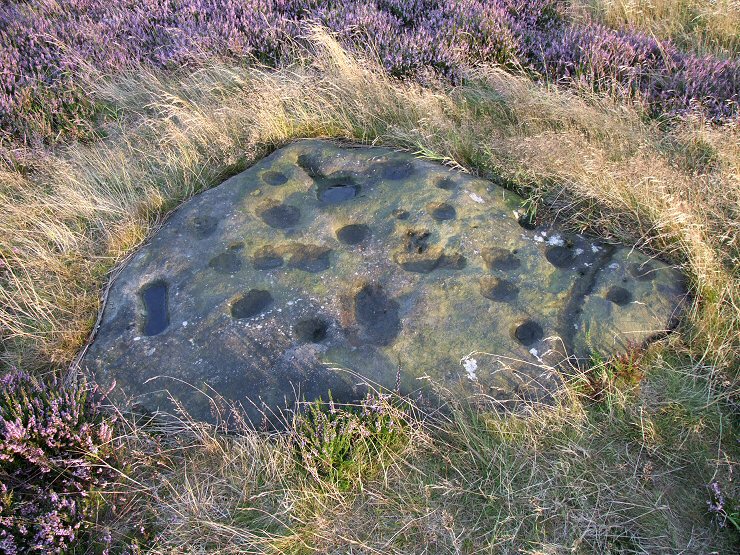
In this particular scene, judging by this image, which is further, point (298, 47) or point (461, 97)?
point (298, 47)

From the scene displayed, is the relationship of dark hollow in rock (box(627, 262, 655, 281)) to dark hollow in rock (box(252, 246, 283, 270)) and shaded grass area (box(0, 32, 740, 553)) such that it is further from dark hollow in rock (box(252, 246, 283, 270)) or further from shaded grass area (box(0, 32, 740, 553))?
dark hollow in rock (box(252, 246, 283, 270))

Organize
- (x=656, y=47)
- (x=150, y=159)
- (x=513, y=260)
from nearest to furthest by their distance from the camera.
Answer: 1. (x=513, y=260)
2. (x=150, y=159)
3. (x=656, y=47)

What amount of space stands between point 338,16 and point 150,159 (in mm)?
2288

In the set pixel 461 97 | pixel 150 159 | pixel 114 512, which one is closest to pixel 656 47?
pixel 461 97

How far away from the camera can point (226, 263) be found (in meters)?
3.42

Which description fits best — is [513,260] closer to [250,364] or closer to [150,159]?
[250,364]

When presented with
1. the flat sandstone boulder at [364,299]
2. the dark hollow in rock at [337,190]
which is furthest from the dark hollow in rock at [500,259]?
the dark hollow in rock at [337,190]

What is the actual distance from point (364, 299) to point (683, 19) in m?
4.43

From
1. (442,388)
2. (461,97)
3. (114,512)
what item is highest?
(461,97)

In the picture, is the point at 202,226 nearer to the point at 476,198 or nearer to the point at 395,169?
the point at 395,169

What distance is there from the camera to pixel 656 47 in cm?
500

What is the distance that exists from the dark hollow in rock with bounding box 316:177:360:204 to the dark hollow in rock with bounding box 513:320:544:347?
4.33ft

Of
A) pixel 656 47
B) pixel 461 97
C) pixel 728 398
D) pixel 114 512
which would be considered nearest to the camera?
pixel 114 512

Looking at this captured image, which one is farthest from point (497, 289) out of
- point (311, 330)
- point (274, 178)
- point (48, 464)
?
point (48, 464)
